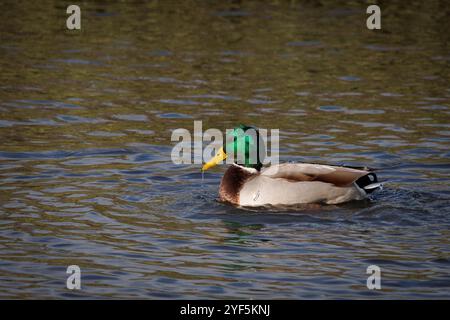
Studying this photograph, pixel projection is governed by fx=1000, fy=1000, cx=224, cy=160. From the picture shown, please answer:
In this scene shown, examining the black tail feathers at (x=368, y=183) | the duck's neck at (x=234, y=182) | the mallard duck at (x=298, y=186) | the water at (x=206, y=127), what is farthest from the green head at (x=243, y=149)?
the black tail feathers at (x=368, y=183)

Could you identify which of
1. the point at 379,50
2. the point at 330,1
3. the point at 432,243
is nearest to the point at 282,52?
the point at 379,50

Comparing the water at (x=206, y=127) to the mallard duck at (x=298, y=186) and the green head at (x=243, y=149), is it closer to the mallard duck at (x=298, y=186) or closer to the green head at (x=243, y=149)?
the mallard duck at (x=298, y=186)

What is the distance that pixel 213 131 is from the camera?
1419 cm

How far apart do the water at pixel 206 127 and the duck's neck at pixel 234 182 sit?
18 centimetres

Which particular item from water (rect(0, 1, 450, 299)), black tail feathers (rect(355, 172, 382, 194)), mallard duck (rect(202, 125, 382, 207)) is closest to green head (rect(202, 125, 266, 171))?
mallard duck (rect(202, 125, 382, 207))

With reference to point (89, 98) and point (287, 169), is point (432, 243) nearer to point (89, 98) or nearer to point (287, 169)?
point (287, 169)

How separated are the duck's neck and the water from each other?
18 centimetres

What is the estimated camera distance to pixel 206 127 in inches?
567

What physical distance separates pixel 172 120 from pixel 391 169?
3.61m

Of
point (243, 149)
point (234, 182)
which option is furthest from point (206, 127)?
point (234, 182)

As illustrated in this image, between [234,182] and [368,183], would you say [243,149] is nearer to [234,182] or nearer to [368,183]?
[234,182]
